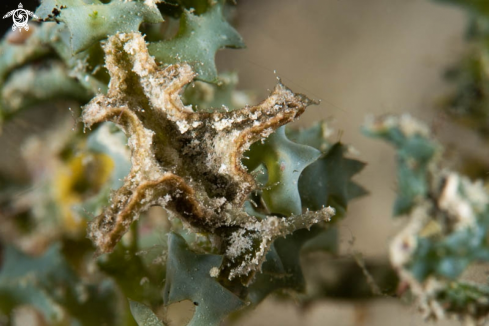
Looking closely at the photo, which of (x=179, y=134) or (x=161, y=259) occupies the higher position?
(x=179, y=134)

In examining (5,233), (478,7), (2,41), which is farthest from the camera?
(5,233)

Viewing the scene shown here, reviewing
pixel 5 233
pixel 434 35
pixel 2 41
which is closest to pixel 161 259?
pixel 2 41

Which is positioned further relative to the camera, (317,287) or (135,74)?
(317,287)

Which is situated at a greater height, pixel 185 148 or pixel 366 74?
pixel 185 148

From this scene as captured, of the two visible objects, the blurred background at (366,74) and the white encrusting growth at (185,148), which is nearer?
the white encrusting growth at (185,148)

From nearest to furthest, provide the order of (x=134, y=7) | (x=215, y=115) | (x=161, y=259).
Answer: (x=215, y=115) < (x=134, y=7) < (x=161, y=259)

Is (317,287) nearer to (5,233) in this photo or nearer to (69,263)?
(69,263)

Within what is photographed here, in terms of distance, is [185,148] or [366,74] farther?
[366,74]

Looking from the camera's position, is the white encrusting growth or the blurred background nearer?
the white encrusting growth
